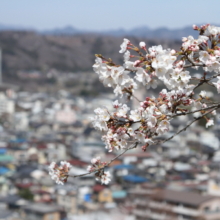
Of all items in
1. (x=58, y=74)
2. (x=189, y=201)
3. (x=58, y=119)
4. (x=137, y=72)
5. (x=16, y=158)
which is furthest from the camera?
(x=58, y=74)

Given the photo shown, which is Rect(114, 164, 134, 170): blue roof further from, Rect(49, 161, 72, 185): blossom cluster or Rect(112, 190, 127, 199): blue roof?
Rect(49, 161, 72, 185): blossom cluster

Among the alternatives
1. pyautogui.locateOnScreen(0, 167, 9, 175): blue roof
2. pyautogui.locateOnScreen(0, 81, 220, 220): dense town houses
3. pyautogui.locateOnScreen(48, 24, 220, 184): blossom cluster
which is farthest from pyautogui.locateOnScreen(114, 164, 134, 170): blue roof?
pyautogui.locateOnScreen(48, 24, 220, 184): blossom cluster

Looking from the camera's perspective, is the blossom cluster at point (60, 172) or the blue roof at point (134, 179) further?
the blue roof at point (134, 179)

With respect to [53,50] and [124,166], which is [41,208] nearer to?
[124,166]

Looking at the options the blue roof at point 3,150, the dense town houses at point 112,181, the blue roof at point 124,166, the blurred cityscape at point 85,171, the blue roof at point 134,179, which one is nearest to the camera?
→ the dense town houses at point 112,181

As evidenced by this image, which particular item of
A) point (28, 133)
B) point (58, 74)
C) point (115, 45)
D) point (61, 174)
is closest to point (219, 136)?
point (28, 133)

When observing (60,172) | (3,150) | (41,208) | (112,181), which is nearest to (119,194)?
(112,181)

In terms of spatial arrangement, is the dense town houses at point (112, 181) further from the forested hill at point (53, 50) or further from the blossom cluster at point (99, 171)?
the forested hill at point (53, 50)

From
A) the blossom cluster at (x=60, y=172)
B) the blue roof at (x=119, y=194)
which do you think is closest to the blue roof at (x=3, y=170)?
the blue roof at (x=119, y=194)

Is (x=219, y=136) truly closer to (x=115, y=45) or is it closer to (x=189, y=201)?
(x=189, y=201)
